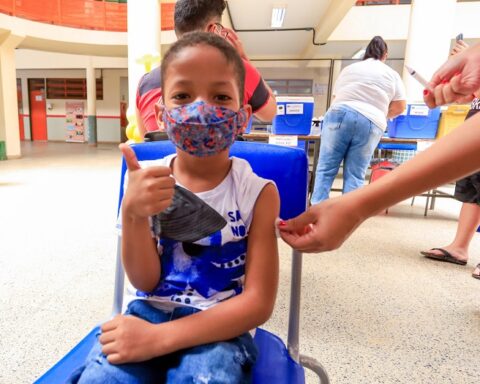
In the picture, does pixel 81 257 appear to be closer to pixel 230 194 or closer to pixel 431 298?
pixel 230 194

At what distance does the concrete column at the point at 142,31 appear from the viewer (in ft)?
15.5

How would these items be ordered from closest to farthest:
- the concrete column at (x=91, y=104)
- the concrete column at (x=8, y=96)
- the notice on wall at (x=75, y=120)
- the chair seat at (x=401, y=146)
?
the chair seat at (x=401, y=146) → the concrete column at (x=8, y=96) → the concrete column at (x=91, y=104) → the notice on wall at (x=75, y=120)

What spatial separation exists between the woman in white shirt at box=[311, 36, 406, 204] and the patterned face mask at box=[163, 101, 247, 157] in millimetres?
2023

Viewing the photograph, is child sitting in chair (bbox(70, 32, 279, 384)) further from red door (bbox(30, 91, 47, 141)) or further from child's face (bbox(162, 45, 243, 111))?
red door (bbox(30, 91, 47, 141))

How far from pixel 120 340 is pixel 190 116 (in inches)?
15.7

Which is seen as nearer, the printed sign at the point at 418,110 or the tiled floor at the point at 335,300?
the tiled floor at the point at 335,300

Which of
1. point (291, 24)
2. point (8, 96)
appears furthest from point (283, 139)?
point (8, 96)

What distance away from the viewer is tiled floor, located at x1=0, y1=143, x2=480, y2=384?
1.21m

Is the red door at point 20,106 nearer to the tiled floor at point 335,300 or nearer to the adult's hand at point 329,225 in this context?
the tiled floor at point 335,300

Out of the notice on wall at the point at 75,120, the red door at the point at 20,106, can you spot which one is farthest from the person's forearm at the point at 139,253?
the red door at the point at 20,106

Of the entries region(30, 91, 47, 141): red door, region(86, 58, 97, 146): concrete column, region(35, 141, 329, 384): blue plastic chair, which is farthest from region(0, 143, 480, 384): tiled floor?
region(30, 91, 47, 141): red door

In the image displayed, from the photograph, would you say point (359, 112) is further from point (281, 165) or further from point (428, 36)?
point (428, 36)

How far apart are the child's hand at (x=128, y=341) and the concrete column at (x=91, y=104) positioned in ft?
37.5

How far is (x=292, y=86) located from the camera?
10.6 m
